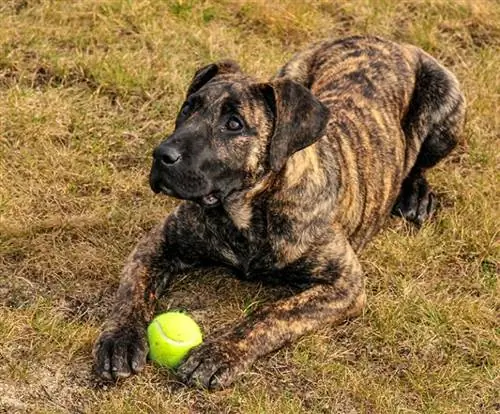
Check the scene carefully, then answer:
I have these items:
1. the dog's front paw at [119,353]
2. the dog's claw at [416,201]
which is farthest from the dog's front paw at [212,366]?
the dog's claw at [416,201]

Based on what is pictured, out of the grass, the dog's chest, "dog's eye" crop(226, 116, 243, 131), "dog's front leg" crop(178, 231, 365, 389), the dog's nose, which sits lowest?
the grass

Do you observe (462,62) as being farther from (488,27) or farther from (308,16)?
(308,16)

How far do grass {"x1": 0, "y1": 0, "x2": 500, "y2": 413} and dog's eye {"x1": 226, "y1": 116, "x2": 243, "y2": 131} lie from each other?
0.93 meters

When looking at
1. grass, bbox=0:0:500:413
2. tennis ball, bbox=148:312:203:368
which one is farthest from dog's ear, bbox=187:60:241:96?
tennis ball, bbox=148:312:203:368

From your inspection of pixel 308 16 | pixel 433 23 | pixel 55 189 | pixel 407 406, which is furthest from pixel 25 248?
pixel 433 23

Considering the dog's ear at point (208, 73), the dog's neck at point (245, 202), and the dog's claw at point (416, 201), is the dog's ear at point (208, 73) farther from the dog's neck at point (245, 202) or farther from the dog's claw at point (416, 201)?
the dog's claw at point (416, 201)

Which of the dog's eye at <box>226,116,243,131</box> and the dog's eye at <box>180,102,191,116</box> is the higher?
the dog's eye at <box>226,116,243,131</box>

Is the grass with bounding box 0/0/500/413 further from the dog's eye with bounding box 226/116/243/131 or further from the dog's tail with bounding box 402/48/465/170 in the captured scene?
the dog's eye with bounding box 226/116/243/131

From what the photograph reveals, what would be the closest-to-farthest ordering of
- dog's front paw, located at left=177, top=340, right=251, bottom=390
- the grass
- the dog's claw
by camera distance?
dog's front paw, located at left=177, top=340, right=251, bottom=390, the grass, the dog's claw

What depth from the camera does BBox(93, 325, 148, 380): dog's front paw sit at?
4.09 meters

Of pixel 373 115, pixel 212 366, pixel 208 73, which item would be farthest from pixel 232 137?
pixel 373 115

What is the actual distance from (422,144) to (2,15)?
3.01m

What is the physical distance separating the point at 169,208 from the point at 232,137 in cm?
128

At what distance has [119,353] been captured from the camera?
4.12 meters
